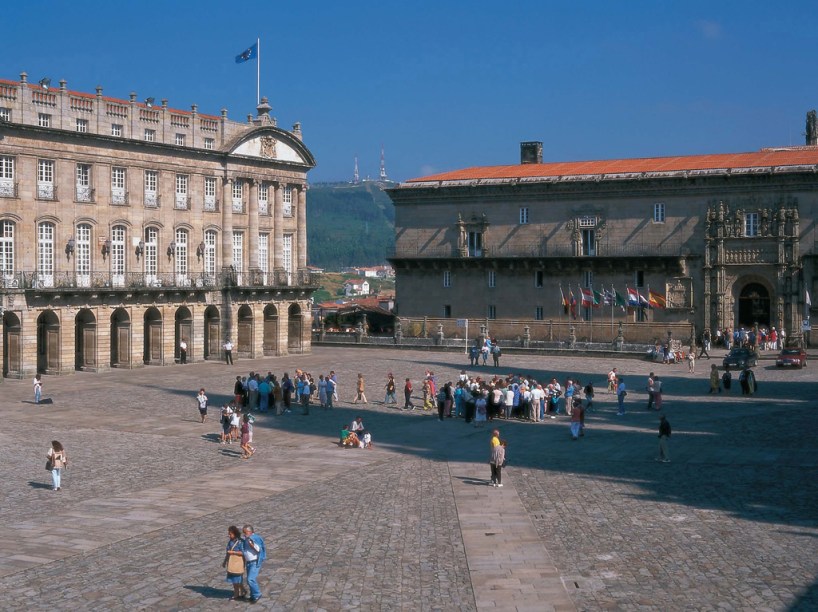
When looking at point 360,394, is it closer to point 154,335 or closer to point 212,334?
point 154,335

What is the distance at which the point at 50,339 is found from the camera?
5244 centimetres

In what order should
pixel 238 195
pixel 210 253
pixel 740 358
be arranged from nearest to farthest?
pixel 740 358
pixel 210 253
pixel 238 195

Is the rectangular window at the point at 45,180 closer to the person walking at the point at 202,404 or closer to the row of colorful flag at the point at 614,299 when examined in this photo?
the person walking at the point at 202,404

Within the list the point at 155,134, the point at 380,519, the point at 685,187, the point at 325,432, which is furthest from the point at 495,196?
the point at 380,519

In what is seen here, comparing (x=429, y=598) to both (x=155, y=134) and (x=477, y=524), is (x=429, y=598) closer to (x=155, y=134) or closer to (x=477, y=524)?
(x=477, y=524)

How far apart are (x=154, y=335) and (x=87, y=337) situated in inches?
171

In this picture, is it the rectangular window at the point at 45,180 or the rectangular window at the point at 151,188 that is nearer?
the rectangular window at the point at 45,180

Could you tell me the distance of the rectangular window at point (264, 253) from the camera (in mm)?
64500

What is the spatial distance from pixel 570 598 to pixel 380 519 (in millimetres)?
6395

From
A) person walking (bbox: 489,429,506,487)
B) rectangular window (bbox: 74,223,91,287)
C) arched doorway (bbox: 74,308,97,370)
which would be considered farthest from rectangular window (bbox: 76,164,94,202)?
person walking (bbox: 489,429,506,487)

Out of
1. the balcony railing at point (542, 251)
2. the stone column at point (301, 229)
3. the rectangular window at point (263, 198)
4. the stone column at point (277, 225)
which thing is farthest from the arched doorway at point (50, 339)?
the balcony railing at point (542, 251)

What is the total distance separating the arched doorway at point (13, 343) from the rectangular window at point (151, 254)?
7.94 meters

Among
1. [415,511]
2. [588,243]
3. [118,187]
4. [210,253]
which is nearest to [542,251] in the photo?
[588,243]

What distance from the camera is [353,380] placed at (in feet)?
167
